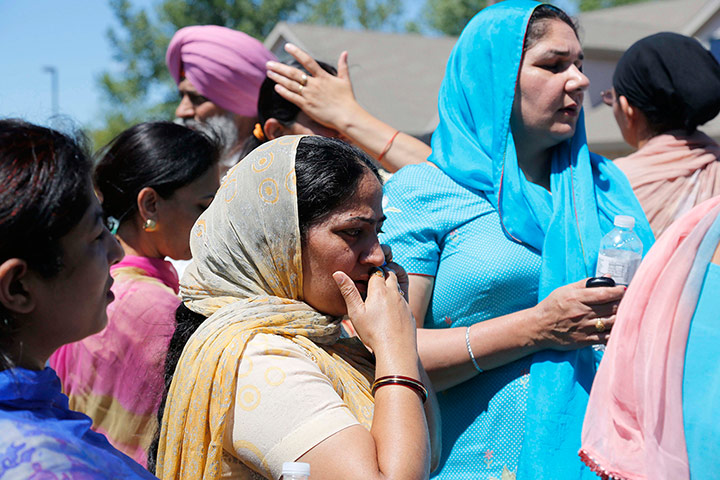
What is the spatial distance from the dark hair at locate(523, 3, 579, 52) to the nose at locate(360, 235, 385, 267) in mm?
1200

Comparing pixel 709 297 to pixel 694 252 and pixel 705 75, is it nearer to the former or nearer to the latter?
pixel 694 252

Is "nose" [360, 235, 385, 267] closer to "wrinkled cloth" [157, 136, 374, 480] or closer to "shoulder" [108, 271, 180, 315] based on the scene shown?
"wrinkled cloth" [157, 136, 374, 480]

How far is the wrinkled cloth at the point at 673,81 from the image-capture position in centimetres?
337

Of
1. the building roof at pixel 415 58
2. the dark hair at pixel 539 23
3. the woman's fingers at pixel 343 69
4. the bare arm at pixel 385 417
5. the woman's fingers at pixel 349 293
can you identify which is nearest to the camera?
the bare arm at pixel 385 417

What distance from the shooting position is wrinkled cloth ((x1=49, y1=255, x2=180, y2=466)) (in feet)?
8.58

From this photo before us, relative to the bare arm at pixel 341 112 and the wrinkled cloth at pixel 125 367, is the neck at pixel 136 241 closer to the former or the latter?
the wrinkled cloth at pixel 125 367

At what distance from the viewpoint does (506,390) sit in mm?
2490

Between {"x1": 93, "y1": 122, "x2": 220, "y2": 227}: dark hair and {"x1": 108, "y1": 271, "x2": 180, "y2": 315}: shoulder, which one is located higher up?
{"x1": 93, "y1": 122, "x2": 220, "y2": 227}: dark hair

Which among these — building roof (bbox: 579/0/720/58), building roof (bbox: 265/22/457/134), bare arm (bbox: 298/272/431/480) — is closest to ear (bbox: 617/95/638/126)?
bare arm (bbox: 298/272/431/480)

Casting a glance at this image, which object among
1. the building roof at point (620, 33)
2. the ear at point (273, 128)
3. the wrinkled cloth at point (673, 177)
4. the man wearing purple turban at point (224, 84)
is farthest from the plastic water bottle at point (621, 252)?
Answer: the building roof at point (620, 33)

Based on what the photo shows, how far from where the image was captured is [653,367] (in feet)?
6.52

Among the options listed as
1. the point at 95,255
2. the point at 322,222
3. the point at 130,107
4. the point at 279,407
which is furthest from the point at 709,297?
the point at 130,107

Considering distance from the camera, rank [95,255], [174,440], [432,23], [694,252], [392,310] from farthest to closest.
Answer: [432,23] → [694,252] → [392,310] → [174,440] → [95,255]

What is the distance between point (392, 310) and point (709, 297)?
847mm
